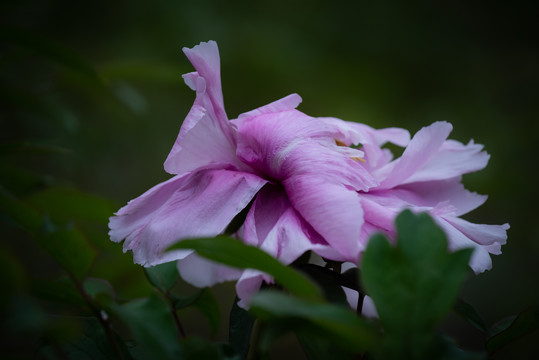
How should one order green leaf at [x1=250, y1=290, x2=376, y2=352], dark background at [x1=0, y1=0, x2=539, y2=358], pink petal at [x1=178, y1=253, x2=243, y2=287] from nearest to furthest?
green leaf at [x1=250, y1=290, x2=376, y2=352], pink petal at [x1=178, y1=253, x2=243, y2=287], dark background at [x1=0, y1=0, x2=539, y2=358]

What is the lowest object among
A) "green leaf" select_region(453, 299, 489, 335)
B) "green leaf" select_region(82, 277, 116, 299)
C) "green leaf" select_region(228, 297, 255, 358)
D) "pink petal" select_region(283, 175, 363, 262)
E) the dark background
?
the dark background

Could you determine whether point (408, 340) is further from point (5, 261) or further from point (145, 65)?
point (145, 65)

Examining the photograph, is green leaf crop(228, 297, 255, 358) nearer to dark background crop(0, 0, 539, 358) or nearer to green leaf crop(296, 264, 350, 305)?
green leaf crop(296, 264, 350, 305)

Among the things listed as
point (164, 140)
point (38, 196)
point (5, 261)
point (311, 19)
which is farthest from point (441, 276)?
point (311, 19)

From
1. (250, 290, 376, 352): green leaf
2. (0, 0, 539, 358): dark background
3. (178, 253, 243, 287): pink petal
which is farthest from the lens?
(0, 0, 539, 358): dark background

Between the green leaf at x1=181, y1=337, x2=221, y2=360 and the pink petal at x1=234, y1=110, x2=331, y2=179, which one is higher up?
the pink petal at x1=234, y1=110, x2=331, y2=179

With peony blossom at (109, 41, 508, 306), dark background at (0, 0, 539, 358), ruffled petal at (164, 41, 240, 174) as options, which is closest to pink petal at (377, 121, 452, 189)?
peony blossom at (109, 41, 508, 306)

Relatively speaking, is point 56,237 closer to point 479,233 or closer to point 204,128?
point 204,128

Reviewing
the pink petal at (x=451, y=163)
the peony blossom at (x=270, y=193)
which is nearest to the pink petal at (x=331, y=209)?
the peony blossom at (x=270, y=193)
